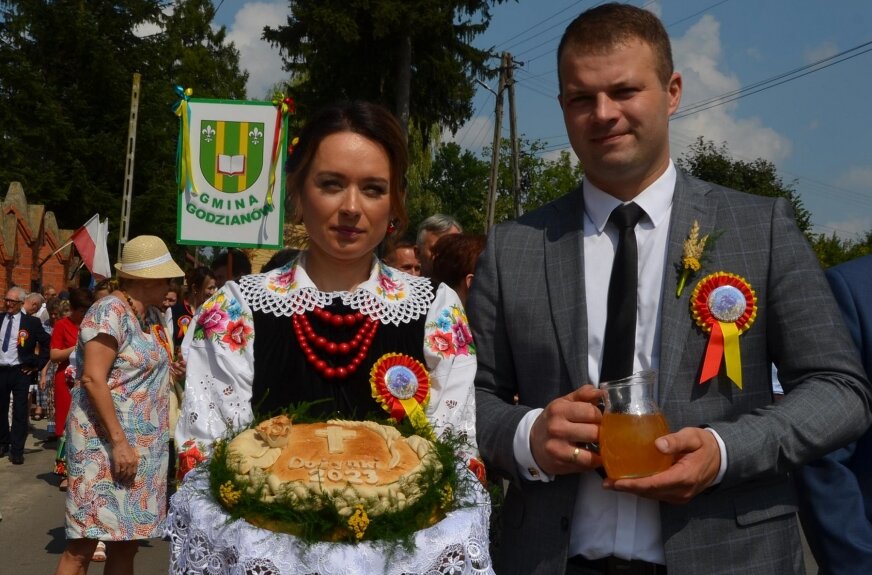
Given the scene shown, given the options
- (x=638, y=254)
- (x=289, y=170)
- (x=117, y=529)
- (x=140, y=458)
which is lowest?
(x=117, y=529)

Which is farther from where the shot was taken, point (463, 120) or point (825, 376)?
point (463, 120)

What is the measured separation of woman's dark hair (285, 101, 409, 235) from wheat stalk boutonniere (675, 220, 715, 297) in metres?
0.75

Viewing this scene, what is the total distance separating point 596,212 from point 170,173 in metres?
34.1

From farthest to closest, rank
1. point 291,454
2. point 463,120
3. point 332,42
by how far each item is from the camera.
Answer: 1. point 463,120
2. point 332,42
3. point 291,454

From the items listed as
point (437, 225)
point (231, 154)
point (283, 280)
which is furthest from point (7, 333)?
point (283, 280)

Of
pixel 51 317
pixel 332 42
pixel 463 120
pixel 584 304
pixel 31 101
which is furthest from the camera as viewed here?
pixel 31 101

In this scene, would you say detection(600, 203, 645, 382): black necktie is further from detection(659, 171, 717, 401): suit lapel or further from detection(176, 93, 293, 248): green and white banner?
detection(176, 93, 293, 248): green and white banner

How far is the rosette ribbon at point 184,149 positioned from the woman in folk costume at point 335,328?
413cm

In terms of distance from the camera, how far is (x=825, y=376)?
216 cm

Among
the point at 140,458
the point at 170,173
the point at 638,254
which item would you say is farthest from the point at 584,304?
the point at 170,173

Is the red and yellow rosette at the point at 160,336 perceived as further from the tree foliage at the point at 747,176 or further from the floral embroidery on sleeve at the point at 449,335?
the tree foliage at the point at 747,176

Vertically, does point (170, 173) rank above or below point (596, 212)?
above

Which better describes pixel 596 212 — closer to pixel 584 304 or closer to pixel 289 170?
pixel 584 304

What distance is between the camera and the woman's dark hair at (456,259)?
457cm
